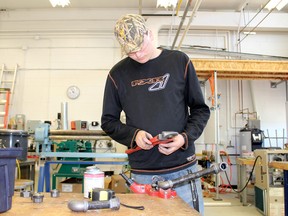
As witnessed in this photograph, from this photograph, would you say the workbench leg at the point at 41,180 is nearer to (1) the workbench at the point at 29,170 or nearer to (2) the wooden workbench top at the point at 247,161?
(1) the workbench at the point at 29,170

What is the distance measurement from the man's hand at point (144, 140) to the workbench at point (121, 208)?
19 cm

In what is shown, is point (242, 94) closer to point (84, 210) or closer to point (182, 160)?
point (182, 160)

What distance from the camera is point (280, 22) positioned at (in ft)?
19.1

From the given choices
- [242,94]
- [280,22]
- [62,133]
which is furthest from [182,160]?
[280,22]

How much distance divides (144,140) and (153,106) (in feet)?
0.59

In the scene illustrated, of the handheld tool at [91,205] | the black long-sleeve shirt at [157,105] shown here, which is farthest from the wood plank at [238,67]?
the handheld tool at [91,205]

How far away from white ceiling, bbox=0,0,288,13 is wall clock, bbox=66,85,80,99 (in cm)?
178

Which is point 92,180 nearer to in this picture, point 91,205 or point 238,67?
point 91,205

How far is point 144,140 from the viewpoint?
1.11 meters

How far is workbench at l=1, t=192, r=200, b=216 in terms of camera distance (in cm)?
83

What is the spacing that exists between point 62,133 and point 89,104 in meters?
2.59

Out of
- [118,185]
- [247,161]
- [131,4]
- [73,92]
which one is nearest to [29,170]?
[118,185]

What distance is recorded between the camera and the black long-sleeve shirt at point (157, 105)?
1.21m

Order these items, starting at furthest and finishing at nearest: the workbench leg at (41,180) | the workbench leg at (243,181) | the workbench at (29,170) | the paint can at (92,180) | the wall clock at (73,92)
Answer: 1. the wall clock at (73,92)
2. the workbench leg at (243,181)
3. the workbench at (29,170)
4. the workbench leg at (41,180)
5. the paint can at (92,180)
